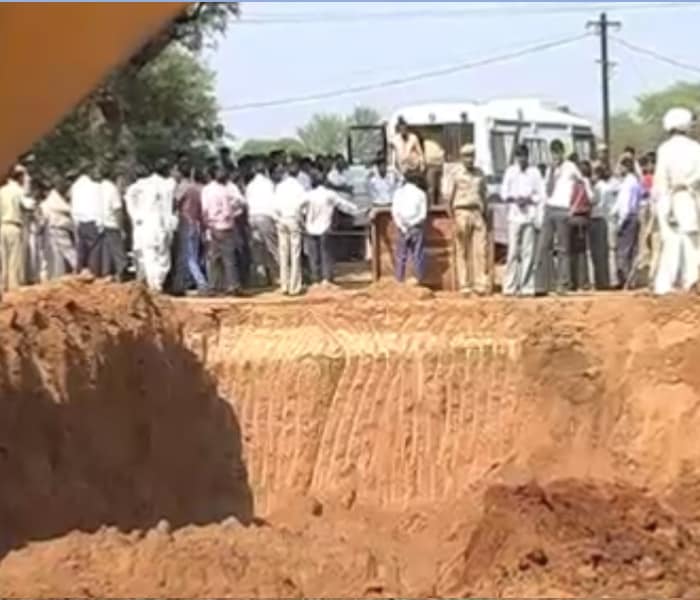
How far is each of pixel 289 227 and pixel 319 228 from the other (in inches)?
13.4

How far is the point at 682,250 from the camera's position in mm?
15195

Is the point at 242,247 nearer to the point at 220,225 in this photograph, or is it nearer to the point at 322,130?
the point at 220,225

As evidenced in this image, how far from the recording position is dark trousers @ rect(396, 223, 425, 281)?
62.7ft

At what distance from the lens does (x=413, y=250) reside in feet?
63.4

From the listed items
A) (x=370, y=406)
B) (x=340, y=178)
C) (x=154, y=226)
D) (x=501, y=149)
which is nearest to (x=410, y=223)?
(x=154, y=226)

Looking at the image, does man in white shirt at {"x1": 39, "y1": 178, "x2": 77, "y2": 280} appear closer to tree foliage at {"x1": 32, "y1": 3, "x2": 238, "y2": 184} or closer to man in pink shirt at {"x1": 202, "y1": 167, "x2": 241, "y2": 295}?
man in pink shirt at {"x1": 202, "y1": 167, "x2": 241, "y2": 295}

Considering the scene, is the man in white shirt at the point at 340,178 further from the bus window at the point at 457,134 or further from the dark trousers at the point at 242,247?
the dark trousers at the point at 242,247

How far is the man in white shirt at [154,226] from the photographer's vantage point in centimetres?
1912

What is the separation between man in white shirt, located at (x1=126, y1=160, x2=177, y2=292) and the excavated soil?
3.73 metres

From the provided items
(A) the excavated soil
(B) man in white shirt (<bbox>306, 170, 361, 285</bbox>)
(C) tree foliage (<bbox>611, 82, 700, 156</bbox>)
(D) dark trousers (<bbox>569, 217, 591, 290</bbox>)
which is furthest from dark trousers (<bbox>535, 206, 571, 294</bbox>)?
(C) tree foliage (<bbox>611, 82, 700, 156</bbox>)

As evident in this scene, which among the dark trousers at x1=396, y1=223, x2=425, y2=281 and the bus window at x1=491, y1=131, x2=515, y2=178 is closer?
the dark trousers at x1=396, y1=223, x2=425, y2=281

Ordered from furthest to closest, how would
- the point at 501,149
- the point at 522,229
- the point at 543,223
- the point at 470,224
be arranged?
the point at 501,149, the point at 543,223, the point at 522,229, the point at 470,224

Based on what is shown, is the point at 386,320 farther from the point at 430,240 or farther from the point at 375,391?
the point at 430,240

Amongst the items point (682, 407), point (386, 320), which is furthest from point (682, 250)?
point (386, 320)
